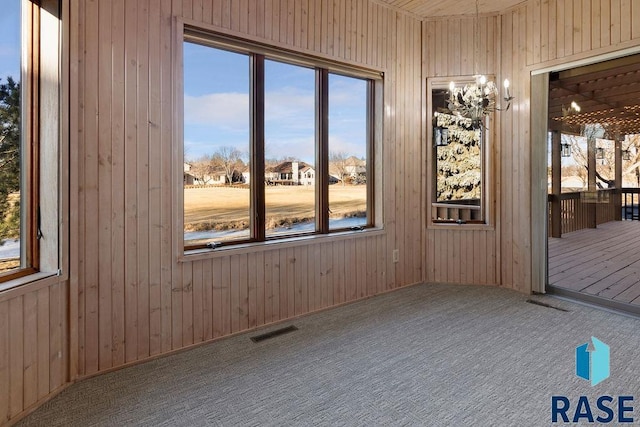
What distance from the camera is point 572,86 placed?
12.6ft

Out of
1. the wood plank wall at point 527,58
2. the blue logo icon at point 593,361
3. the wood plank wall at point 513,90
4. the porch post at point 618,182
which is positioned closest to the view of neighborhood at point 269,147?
the wood plank wall at point 513,90

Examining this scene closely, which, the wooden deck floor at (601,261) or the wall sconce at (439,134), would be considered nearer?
the wooden deck floor at (601,261)

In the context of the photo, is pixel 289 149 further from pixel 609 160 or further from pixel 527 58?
pixel 609 160

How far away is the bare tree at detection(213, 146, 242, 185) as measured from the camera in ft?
9.94

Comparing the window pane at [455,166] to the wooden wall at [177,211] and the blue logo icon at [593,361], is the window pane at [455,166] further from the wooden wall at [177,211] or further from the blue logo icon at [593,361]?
the blue logo icon at [593,361]

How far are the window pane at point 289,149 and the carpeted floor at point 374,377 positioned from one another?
0.98 m

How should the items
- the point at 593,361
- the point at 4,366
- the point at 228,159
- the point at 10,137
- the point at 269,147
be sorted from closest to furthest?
the point at 4,366, the point at 10,137, the point at 593,361, the point at 228,159, the point at 269,147

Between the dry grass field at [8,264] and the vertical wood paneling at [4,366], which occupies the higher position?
the dry grass field at [8,264]

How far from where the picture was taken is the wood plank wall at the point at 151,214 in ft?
7.71

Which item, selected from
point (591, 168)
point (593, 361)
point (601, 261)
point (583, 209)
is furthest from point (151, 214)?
point (601, 261)

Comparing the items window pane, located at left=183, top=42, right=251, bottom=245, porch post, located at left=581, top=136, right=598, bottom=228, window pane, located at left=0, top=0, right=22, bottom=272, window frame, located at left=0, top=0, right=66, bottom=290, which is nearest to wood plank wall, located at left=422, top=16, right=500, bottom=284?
porch post, located at left=581, top=136, right=598, bottom=228

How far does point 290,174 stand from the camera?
3.45m

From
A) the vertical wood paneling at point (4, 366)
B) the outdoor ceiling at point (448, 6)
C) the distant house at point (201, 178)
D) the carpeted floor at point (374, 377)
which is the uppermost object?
the outdoor ceiling at point (448, 6)

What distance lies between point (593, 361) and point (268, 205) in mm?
2714
